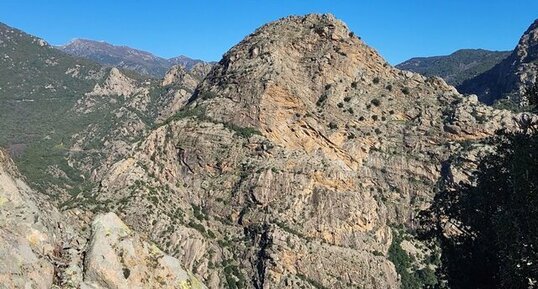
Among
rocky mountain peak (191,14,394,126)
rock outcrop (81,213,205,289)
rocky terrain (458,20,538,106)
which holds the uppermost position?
rocky terrain (458,20,538,106)

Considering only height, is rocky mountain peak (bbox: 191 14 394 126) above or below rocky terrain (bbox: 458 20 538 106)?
below

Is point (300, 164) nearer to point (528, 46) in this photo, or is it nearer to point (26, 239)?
point (26, 239)

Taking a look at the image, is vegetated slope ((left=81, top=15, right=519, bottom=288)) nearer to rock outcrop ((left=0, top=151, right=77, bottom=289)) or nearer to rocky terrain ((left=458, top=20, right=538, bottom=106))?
rock outcrop ((left=0, top=151, right=77, bottom=289))

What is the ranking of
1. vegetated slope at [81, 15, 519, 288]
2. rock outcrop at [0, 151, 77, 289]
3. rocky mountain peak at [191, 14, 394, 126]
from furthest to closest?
rocky mountain peak at [191, 14, 394, 126], vegetated slope at [81, 15, 519, 288], rock outcrop at [0, 151, 77, 289]

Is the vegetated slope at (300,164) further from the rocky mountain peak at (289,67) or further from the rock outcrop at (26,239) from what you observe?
the rock outcrop at (26,239)

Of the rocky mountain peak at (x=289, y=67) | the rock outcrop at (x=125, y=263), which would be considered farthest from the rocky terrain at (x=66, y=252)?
the rocky mountain peak at (x=289, y=67)

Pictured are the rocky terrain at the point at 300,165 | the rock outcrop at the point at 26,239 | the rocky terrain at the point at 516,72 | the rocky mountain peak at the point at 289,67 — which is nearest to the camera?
the rock outcrop at the point at 26,239

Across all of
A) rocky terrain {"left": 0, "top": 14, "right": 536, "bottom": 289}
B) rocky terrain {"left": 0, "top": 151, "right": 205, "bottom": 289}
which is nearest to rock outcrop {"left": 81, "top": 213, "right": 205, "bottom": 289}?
rocky terrain {"left": 0, "top": 151, "right": 205, "bottom": 289}

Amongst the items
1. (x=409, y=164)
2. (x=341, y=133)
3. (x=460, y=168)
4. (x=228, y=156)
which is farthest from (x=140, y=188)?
(x=460, y=168)
